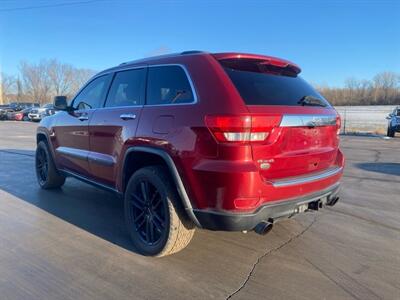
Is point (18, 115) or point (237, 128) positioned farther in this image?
point (18, 115)

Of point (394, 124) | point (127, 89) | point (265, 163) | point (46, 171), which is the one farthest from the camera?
point (394, 124)

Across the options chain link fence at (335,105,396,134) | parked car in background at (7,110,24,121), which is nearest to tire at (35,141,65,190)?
chain link fence at (335,105,396,134)

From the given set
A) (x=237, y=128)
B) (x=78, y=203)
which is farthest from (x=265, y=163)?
(x=78, y=203)

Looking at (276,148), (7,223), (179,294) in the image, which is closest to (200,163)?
(276,148)

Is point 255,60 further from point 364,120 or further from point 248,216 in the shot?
point 364,120

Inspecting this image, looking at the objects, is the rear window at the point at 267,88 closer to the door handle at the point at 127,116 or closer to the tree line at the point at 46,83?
the door handle at the point at 127,116

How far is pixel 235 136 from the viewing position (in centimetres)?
283

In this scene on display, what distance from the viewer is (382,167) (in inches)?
344

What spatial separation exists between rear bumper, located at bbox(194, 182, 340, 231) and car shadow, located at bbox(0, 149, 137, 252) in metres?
1.16

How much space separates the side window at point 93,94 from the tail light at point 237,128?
2218 millimetres

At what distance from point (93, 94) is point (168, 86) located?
1.78 meters

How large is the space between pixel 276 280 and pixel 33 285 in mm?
2036

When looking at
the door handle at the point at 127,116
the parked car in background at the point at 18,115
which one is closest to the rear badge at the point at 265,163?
the door handle at the point at 127,116

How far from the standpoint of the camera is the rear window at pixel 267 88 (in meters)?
3.09
